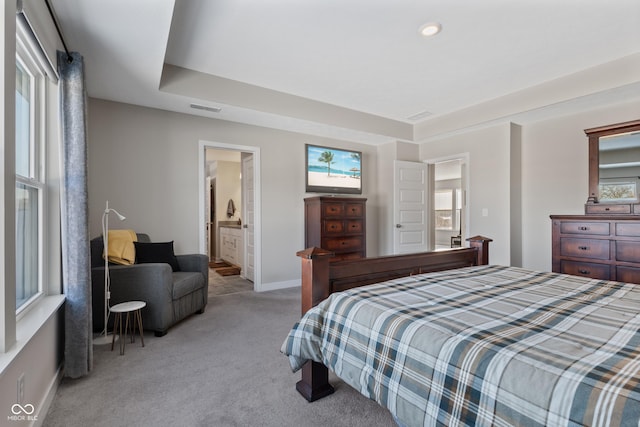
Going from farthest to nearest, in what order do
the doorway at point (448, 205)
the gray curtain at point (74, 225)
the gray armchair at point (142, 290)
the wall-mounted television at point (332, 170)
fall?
the doorway at point (448, 205) → the wall-mounted television at point (332, 170) → the gray armchair at point (142, 290) → the gray curtain at point (74, 225)

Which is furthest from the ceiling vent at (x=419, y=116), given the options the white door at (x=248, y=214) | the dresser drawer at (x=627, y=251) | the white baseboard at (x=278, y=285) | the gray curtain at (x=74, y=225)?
the gray curtain at (x=74, y=225)

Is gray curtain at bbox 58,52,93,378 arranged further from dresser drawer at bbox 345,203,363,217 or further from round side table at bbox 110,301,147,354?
dresser drawer at bbox 345,203,363,217

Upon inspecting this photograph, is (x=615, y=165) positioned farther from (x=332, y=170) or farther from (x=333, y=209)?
(x=332, y=170)

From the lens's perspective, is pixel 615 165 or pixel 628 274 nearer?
pixel 628 274

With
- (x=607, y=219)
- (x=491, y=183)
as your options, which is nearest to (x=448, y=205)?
(x=491, y=183)

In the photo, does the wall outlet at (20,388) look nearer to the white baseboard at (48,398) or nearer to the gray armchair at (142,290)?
the white baseboard at (48,398)

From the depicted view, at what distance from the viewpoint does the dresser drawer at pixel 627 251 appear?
290 cm

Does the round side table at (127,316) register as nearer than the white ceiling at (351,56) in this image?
No

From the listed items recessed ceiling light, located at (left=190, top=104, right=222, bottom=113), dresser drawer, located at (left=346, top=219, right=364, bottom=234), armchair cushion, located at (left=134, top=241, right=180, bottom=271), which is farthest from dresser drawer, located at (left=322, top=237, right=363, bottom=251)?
recessed ceiling light, located at (left=190, top=104, right=222, bottom=113)

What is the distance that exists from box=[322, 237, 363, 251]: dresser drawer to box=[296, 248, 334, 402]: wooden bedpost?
8.31 feet

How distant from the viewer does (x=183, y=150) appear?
3.86 metres

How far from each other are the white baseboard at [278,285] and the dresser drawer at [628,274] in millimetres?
3651

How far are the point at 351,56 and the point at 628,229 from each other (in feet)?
10.3

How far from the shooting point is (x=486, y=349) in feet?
3.28
